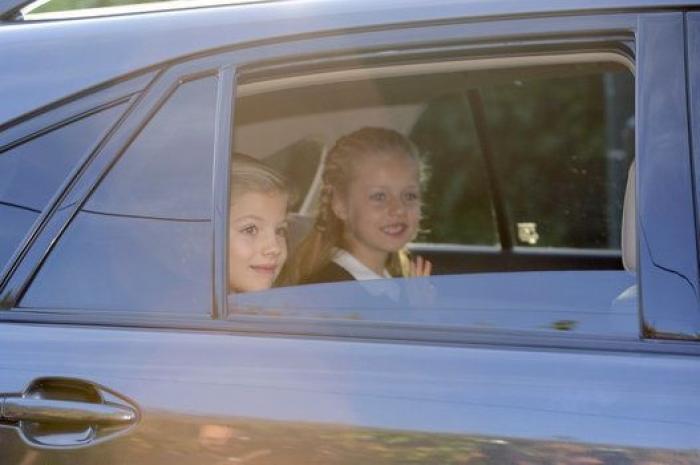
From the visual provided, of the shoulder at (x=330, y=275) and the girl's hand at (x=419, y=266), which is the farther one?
the girl's hand at (x=419, y=266)

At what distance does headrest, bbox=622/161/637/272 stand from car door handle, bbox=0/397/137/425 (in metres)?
0.85

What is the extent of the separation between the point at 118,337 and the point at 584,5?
3.09ft

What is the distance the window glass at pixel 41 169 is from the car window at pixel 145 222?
0.07m

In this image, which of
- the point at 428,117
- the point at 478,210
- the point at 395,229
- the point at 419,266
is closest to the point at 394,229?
the point at 395,229

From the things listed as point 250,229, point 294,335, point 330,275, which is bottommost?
point 294,335

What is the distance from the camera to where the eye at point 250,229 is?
9.34 ft

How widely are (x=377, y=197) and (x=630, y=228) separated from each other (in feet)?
4.75

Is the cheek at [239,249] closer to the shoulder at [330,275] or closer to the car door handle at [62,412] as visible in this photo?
the shoulder at [330,275]

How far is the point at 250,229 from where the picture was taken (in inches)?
A: 115

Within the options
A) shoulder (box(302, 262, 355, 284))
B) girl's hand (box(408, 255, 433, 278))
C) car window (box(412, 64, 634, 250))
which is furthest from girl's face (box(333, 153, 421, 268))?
shoulder (box(302, 262, 355, 284))

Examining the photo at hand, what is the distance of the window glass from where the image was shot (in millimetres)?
2328

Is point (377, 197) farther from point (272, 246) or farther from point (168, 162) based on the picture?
point (168, 162)

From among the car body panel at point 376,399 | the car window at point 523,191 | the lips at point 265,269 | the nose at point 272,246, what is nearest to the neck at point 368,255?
the nose at point 272,246

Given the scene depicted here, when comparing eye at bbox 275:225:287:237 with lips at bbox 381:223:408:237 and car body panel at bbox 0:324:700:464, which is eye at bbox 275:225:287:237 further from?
car body panel at bbox 0:324:700:464
